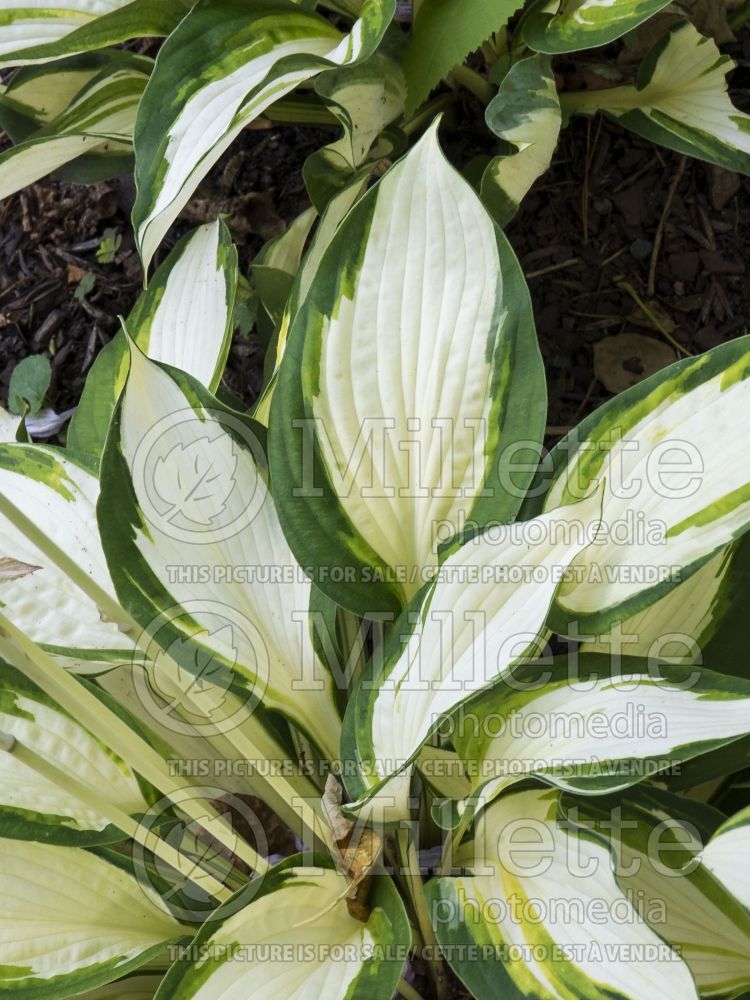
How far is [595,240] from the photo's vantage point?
4.00 feet

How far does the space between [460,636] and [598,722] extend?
0.33 feet

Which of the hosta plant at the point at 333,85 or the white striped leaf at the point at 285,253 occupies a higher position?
the hosta plant at the point at 333,85

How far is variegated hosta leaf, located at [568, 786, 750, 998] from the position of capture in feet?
2.35

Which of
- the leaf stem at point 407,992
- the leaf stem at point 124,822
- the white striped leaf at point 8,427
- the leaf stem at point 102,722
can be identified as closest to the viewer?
the leaf stem at point 102,722

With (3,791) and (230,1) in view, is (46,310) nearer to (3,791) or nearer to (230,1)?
(230,1)

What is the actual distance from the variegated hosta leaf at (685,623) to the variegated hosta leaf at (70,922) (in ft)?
1.33

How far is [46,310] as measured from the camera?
1360 mm

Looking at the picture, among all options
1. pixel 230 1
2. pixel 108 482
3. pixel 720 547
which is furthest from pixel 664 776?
pixel 230 1

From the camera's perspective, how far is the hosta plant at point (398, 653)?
605mm

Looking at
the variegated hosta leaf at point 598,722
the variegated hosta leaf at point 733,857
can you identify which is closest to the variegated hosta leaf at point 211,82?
the variegated hosta leaf at point 598,722

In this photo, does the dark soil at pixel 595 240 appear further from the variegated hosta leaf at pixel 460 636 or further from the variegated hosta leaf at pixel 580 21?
the variegated hosta leaf at pixel 460 636

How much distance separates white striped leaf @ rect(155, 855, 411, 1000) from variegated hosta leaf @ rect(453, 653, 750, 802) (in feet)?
0.43

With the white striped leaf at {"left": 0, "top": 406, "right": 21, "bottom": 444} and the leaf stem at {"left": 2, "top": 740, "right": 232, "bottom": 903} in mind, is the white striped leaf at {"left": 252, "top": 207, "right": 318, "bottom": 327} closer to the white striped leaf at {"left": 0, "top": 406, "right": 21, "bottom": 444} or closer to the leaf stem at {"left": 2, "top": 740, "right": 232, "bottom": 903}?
the white striped leaf at {"left": 0, "top": 406, "right": 21, "bottom": 444}

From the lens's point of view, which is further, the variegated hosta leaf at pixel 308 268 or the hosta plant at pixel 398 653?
the variegated hosta leaf at pixel 308 268
